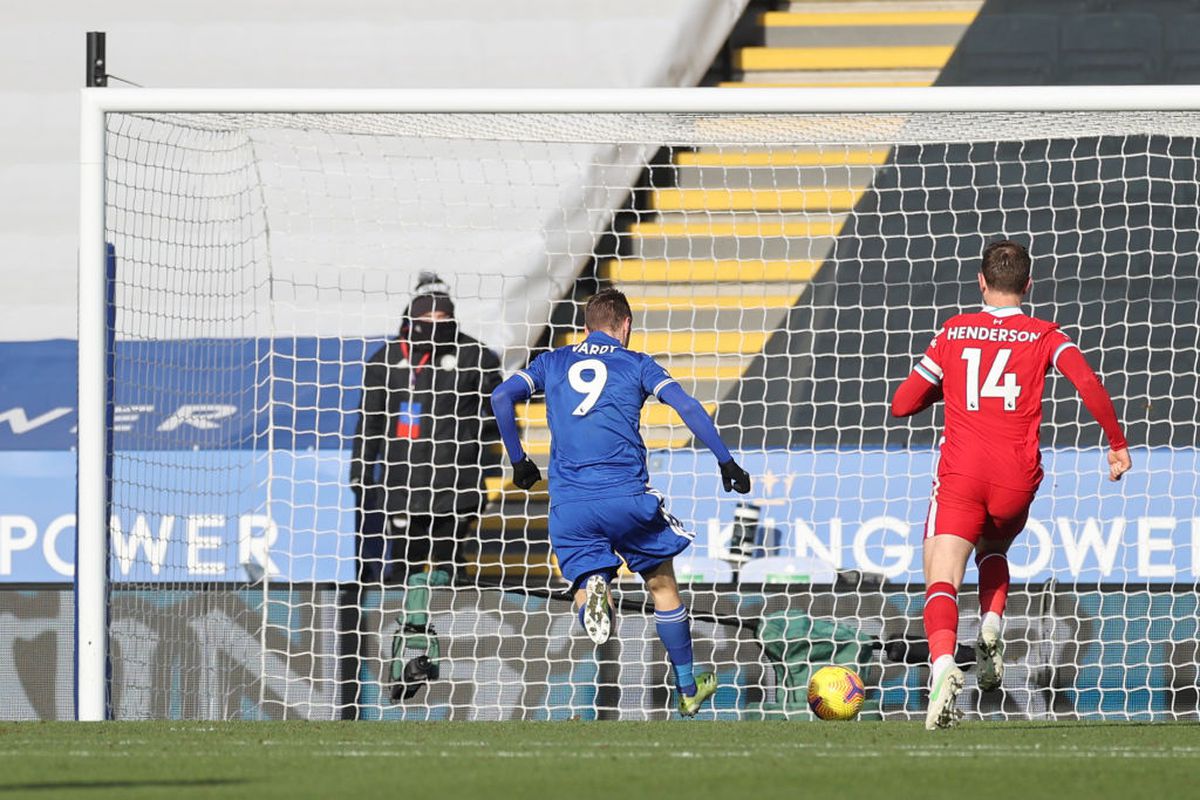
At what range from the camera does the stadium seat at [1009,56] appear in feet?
35.4

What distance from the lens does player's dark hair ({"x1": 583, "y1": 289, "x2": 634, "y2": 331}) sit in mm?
6754

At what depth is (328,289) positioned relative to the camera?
1005cm

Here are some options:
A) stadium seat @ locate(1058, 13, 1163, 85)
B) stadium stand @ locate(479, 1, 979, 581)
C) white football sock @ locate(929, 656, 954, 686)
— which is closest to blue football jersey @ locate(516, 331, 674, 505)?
white football sock @ locate(929, 656, 954, 686)

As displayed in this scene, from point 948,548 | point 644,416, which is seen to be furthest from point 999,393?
point 644,416

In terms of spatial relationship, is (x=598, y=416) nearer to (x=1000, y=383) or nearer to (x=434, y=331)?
(x=1000, y=383)

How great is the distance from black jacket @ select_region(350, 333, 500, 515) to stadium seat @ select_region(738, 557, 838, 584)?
1.21 meters

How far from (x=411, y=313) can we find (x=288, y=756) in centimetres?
350

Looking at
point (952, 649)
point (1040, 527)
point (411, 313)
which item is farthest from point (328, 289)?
point (952, 649)

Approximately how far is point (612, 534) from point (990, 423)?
137 cm

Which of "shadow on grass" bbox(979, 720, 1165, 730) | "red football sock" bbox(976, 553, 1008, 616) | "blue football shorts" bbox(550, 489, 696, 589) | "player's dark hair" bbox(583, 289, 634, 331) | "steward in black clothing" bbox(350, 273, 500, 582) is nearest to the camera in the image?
"red football sock" bbox(976, 553, 1008, 616)

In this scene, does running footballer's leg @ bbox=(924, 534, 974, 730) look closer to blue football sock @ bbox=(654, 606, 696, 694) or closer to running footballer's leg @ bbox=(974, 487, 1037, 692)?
running footballer's leg @ bbox=(974, 487, 1037, 692)

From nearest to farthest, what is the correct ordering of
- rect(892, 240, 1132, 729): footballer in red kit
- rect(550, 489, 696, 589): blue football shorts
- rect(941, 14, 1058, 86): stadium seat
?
rect(892, 240, 1132, 729): footballer in red kit
rect(550, 489, 696, 589): blue football shorts
rect(941, 14, 1058, 86): stadium seat

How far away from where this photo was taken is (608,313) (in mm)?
6758

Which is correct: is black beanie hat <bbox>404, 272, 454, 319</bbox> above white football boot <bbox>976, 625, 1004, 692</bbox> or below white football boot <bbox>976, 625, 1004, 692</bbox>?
above
